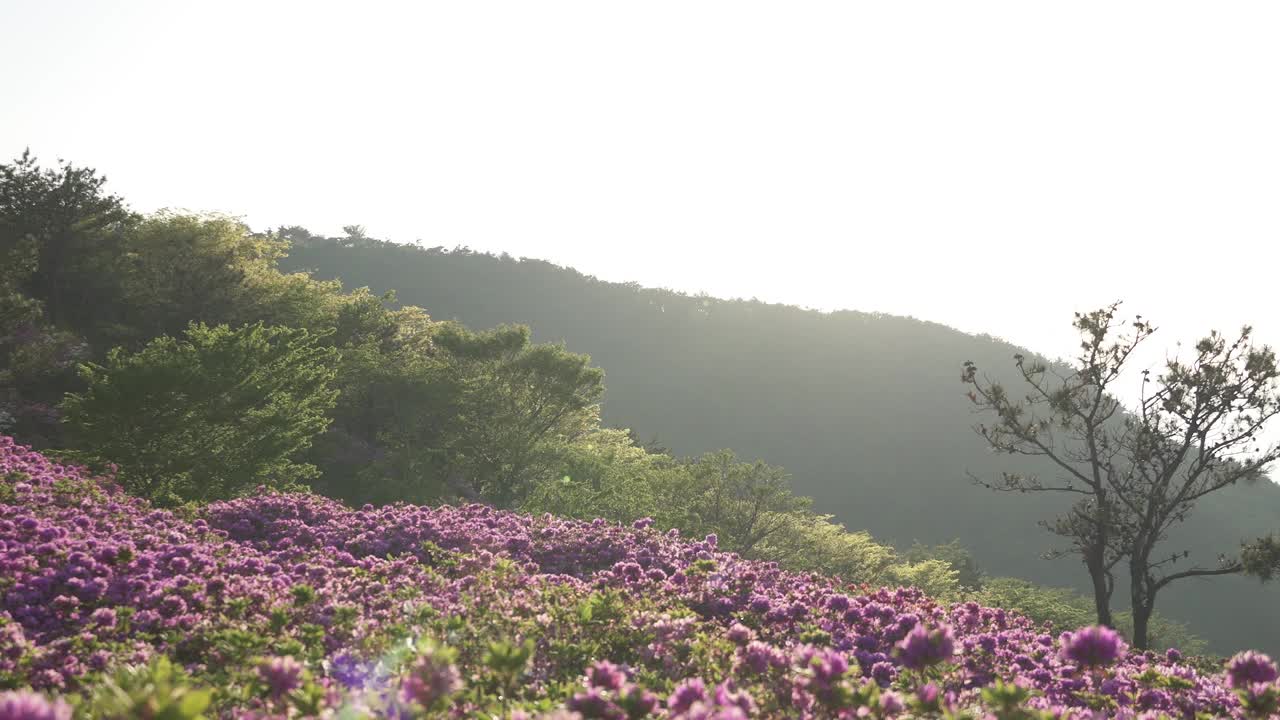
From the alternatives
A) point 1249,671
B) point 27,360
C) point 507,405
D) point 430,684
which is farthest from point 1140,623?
point 27,360

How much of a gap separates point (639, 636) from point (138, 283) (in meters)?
34.7

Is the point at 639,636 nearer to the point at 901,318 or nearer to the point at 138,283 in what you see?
the point at 138,283

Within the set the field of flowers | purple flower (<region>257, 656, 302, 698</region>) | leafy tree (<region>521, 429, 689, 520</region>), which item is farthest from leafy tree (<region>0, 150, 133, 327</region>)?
purple flower (<region>257, 656, 302, 698</region>)

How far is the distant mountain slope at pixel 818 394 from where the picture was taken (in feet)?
301

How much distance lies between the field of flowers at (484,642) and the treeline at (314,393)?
8.39m

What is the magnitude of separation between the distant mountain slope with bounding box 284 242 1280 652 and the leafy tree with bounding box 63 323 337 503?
2976 inches

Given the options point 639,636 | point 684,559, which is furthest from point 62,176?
point 639,636

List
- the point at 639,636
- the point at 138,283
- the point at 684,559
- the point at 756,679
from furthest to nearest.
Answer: the point at 138,283, the point at 684,559, the point at 639,636, the point at 756,679

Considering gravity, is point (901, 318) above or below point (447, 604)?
above

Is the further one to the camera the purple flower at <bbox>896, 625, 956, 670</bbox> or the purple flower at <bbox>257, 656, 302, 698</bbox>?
the purple flower at <bbox>896, 625, 956, 670</bbox>

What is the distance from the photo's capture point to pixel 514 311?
377 ft

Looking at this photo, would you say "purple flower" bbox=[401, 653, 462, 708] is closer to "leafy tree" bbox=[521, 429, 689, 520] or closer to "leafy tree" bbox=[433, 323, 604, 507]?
"leafy tree" bbox=[521, 429, 689, 520]

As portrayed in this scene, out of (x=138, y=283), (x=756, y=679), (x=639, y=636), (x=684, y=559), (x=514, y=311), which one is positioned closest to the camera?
(x=756, y=679)

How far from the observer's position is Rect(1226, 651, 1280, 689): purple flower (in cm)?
407
